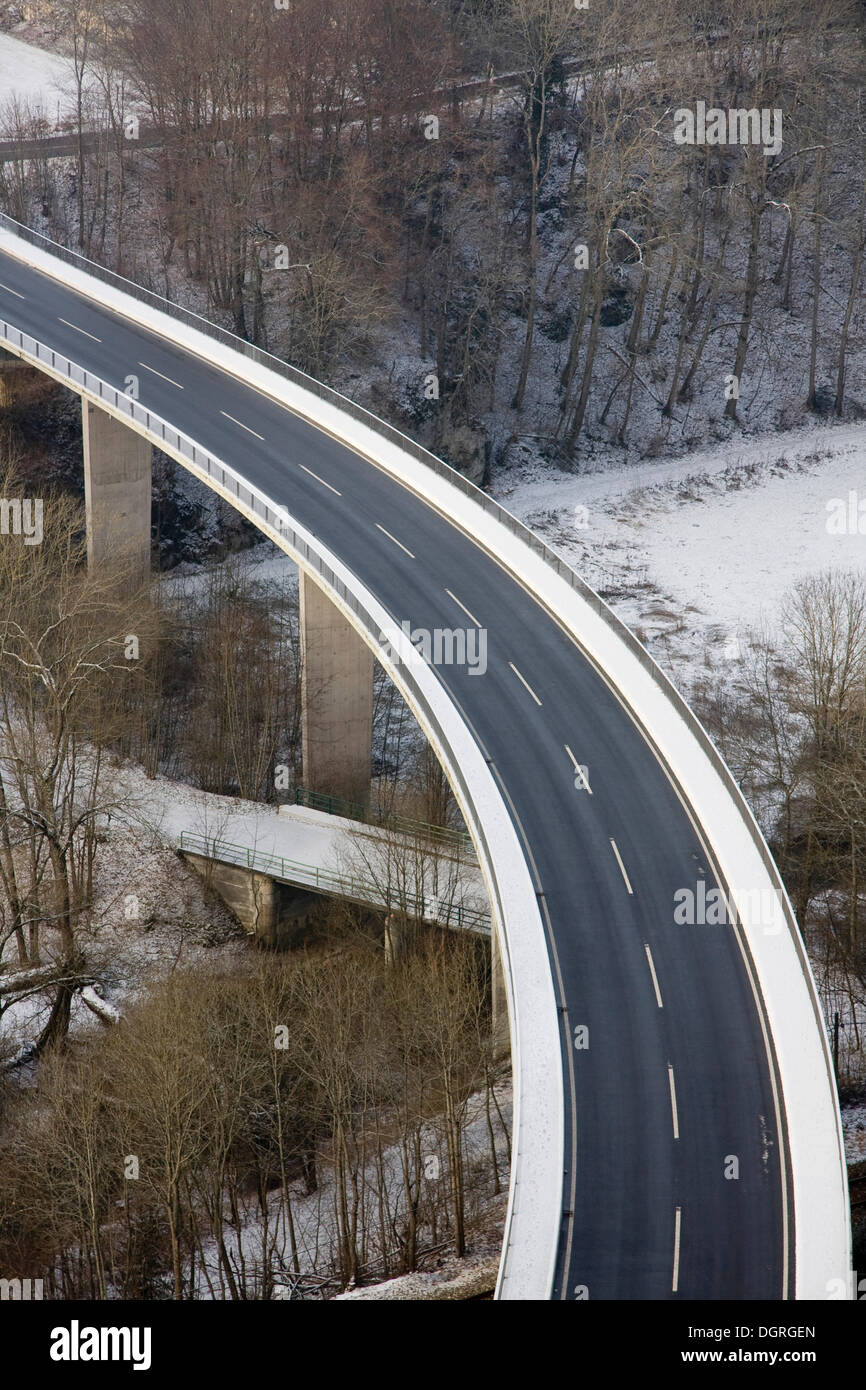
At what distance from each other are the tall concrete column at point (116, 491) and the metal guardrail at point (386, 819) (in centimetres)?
1124

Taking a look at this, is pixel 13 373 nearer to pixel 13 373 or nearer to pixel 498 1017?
pixel 13 373

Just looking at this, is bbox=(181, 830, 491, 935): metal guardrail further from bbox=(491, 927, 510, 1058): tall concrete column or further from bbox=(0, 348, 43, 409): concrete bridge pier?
bbox=(0, 348, 43, 409): concrete bridge pier

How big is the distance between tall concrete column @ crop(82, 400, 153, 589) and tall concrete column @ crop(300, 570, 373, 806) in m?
9.91

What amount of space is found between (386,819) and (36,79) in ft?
178

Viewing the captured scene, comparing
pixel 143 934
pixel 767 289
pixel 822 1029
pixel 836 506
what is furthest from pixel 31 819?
pixel 767 289

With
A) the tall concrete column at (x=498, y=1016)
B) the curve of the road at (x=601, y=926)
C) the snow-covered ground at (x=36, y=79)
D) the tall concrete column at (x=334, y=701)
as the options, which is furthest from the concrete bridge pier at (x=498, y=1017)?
the snow-covered ground at (x=36, y=79)

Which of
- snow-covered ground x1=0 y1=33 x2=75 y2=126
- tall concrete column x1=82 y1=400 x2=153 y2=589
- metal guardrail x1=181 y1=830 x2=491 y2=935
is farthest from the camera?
snow-covered ground x1=0 y1=33 x2=75 y2=126

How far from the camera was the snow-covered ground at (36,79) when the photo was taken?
77000 mm

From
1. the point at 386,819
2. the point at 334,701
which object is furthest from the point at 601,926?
the point at 334,701

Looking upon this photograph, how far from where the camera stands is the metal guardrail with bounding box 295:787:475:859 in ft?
137

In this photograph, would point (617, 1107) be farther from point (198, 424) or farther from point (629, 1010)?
point (198, 424)

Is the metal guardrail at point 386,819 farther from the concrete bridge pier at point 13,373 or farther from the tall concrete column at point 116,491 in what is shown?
Answer: the concrete bridge pier at point 13,373

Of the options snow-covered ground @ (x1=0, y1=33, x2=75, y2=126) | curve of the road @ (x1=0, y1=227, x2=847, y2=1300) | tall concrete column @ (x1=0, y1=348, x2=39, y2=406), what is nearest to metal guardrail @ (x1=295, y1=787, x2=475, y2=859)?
curve of the road @ (x1=0, y1=227, x2=847, y2=1300)

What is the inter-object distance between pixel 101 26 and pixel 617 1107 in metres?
67.6
